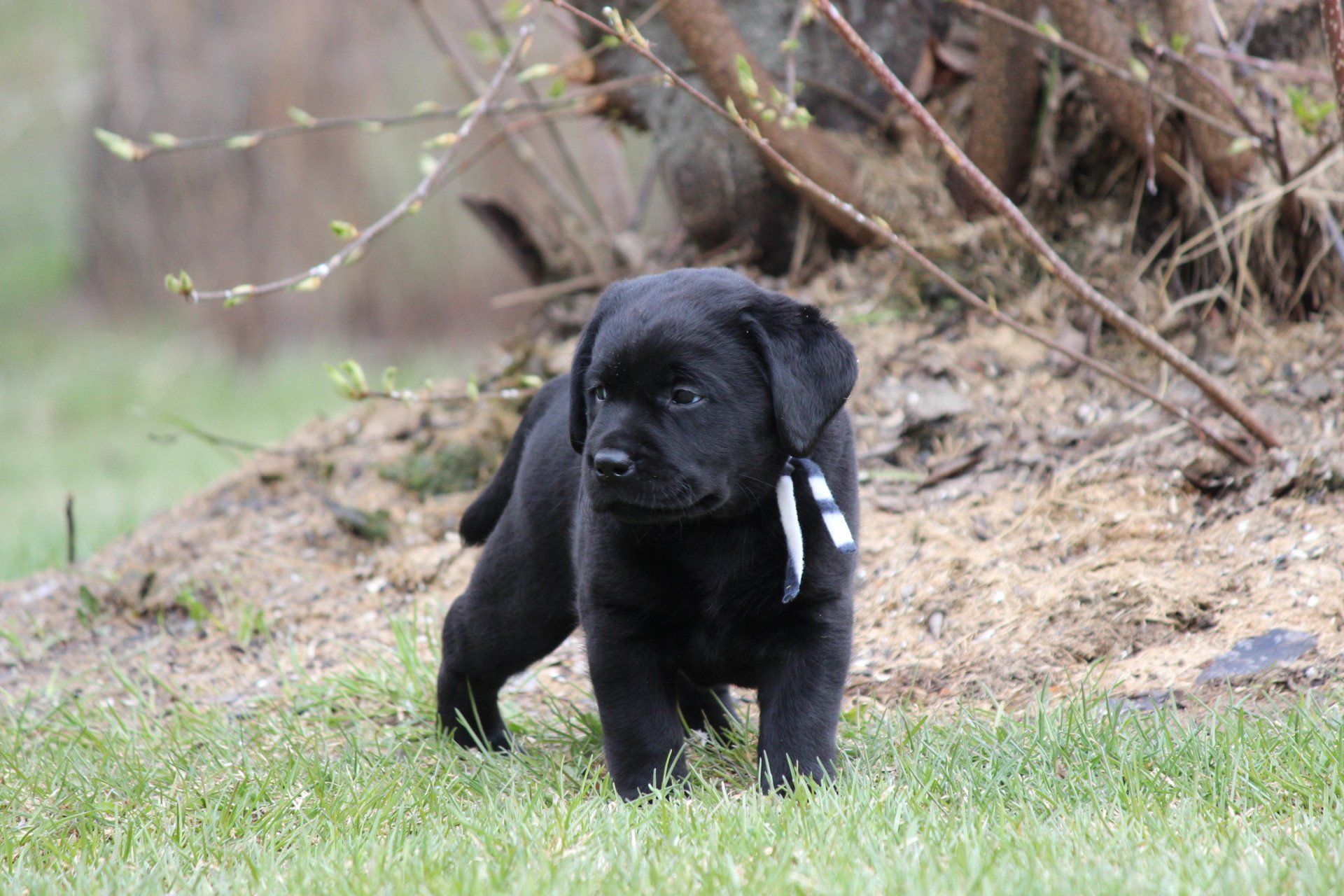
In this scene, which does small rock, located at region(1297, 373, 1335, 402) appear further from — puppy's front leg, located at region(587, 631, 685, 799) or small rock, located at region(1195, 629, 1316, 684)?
puppy's front leg, located at region(587, 631, 685, 799)

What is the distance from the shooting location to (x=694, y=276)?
2.78 m

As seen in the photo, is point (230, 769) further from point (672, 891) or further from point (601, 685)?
point (672, 891)

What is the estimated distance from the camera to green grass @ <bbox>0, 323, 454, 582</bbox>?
7.52m

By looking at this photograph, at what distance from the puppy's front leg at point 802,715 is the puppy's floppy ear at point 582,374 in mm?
657

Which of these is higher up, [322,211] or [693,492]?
[693,492]

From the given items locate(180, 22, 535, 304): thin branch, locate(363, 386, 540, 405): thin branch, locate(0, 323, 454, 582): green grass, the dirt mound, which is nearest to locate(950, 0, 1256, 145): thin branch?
the dirt mound

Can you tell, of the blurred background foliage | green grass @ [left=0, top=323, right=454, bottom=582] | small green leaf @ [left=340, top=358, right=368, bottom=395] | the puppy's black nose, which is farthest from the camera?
the blurred background foliage

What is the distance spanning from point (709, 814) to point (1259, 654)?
1503mm

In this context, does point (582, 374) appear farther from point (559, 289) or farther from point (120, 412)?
point (120, 412)

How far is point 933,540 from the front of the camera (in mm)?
4098

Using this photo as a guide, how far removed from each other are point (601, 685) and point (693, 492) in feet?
1.57

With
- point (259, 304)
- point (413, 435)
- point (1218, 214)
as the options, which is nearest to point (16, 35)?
point (259, 304)

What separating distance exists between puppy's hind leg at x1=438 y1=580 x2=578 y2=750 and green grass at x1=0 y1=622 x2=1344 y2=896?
91 millimetres

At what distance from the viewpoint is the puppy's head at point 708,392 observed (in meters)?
2.53
